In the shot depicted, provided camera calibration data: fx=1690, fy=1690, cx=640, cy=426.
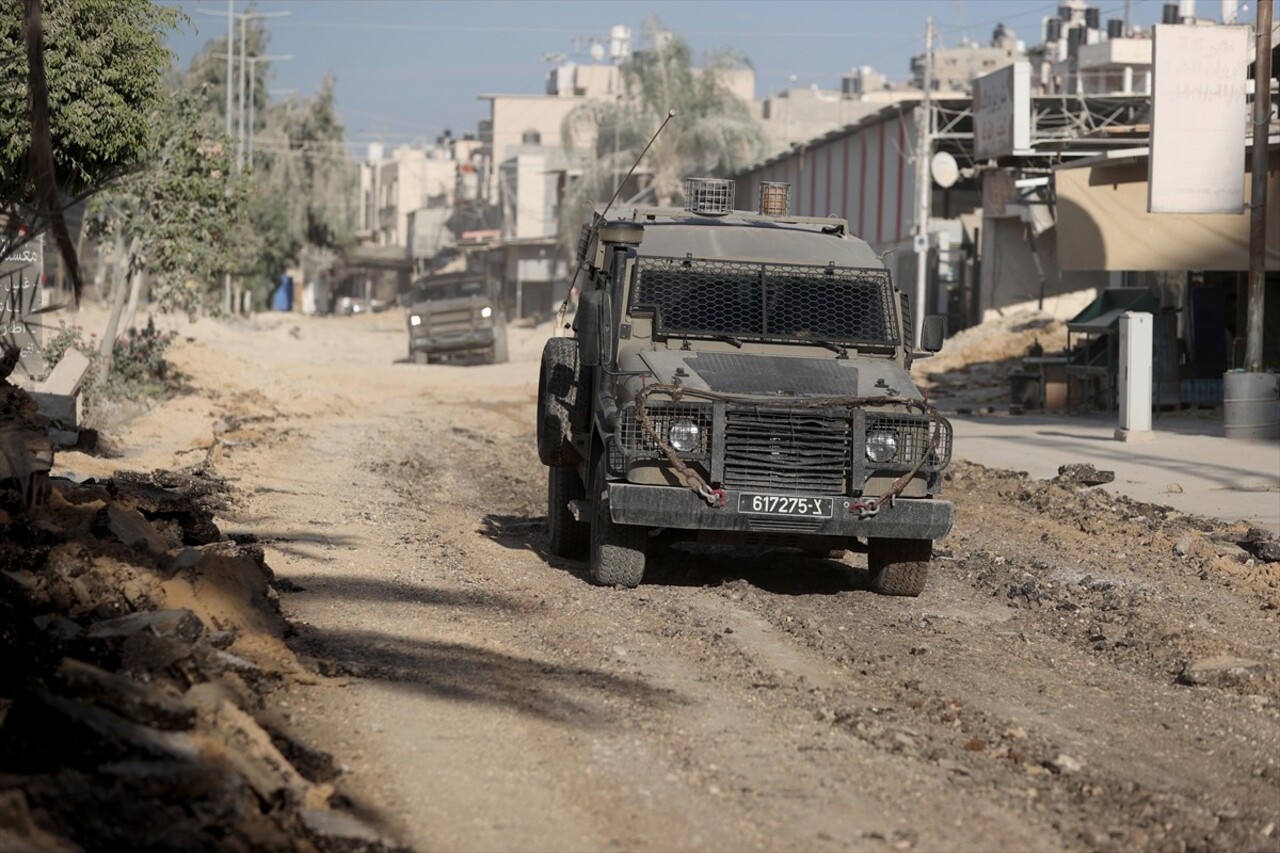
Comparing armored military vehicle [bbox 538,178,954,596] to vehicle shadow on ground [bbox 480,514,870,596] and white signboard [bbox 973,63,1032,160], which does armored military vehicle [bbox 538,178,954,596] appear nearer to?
vehicle shadow on ground [bbox 480,514,870,596]

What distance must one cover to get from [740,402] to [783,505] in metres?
0.64

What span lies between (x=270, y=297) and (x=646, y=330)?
7099 centimetres

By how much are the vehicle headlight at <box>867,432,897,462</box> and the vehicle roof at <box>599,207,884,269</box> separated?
5.52 feet

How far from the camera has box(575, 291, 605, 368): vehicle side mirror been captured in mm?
10531

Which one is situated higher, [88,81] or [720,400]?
[88,81]

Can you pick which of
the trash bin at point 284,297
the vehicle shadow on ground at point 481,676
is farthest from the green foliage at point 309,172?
the vehicle shadow on ground at point 481,676

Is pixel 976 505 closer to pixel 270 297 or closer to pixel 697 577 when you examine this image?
pixel 697 577

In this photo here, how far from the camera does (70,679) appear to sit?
5621 millimetres

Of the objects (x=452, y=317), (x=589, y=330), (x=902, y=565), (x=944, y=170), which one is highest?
(x=944, y=170)

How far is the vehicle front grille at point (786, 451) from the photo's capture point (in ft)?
32.1

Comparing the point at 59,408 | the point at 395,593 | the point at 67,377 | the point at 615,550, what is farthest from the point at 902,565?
the point at 67,377

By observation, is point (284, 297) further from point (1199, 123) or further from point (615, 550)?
point (615, 550)

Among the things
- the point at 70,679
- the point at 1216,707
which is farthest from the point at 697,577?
the point at 70,679

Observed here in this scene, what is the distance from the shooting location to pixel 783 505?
32.0ft
